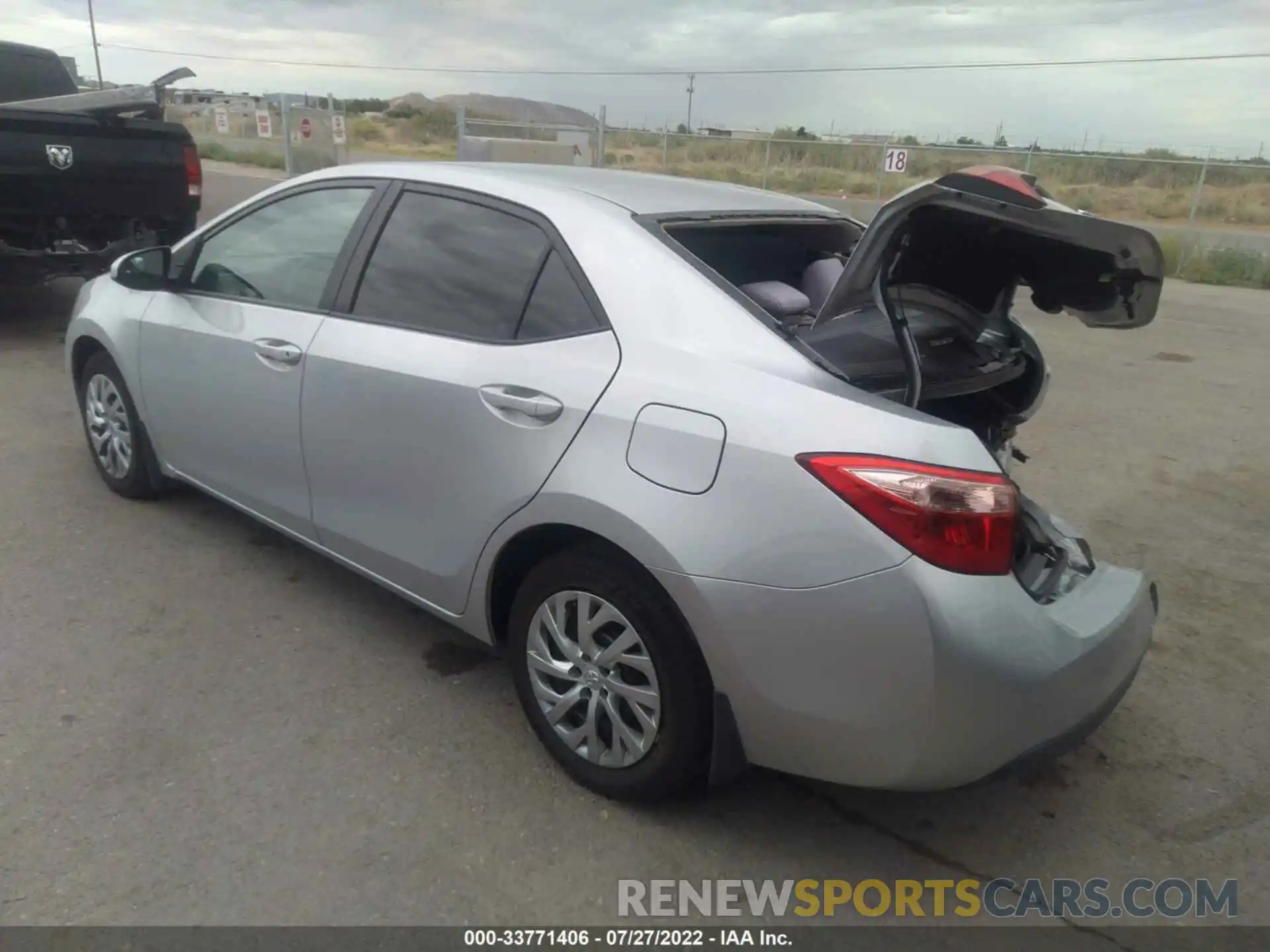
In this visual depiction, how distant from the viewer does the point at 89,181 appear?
7.48m

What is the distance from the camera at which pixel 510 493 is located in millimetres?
2805

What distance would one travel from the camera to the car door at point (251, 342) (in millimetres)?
3545

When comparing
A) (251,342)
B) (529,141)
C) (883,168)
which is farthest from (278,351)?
(883,168)

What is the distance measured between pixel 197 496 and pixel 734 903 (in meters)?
3.45

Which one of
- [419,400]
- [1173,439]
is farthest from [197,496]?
[1173,439]

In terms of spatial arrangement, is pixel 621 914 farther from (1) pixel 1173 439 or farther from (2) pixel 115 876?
(1) pixel 1173 439

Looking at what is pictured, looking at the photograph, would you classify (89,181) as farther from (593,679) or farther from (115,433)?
(593,679)

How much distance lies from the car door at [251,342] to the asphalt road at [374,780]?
474 millimetres

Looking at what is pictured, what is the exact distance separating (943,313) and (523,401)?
54.4 inches

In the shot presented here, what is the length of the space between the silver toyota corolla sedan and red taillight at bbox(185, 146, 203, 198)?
487 centimetres

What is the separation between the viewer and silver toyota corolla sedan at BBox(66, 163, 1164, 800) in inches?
89.4

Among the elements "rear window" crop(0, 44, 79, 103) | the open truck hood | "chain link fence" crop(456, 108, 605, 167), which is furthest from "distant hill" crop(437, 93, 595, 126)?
the open truck hood

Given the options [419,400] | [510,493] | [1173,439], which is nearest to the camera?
[510,493]

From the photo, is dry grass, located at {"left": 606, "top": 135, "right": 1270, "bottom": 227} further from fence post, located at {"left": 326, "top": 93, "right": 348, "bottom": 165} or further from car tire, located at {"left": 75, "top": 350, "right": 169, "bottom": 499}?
car tire, located at {"left": 75, "top": 350, "right": 169, "bottom": 499}
